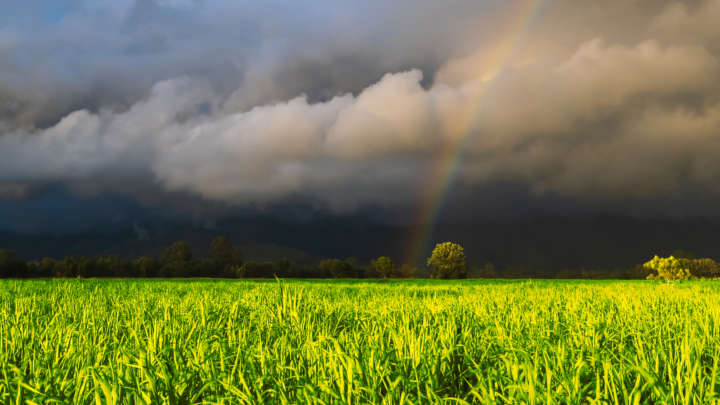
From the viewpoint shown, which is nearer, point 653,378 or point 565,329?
point 653,378

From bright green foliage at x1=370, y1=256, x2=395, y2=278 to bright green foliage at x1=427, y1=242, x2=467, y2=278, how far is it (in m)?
14.1

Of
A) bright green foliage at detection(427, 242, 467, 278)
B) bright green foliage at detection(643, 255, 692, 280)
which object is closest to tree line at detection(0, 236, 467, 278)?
bright green foliage at detection(427, 242, 467, 278)

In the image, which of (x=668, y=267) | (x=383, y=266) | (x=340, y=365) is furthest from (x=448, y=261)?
(x=340, y=365)

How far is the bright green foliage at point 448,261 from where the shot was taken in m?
152

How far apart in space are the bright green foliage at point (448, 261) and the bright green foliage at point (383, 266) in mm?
14105

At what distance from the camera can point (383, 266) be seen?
157m

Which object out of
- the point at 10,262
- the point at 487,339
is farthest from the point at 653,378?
the point at 10,262

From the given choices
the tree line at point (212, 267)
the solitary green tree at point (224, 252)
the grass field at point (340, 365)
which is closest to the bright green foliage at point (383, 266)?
the tree line at point (212, 267)

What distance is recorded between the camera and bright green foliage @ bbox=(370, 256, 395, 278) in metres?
154

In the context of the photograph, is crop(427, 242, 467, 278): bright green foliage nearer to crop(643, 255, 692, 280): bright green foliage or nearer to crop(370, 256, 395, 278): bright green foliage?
crop(370, 256, 395, 278): bright green foliage

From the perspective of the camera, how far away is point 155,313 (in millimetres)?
8516

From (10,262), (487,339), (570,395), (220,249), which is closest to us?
(570,395)

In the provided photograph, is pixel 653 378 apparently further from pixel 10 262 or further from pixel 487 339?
pixel 10 262

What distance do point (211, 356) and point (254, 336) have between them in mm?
1780
